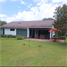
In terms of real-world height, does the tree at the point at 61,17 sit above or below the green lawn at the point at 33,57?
above

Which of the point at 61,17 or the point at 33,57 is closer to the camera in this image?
the point at 33,57

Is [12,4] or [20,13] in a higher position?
[12,4]

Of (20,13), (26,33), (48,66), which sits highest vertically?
(20,13)

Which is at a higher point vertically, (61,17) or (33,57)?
(61,17)

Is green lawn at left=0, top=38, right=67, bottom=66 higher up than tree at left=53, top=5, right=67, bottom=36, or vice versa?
tree at left=53, top=5, right=67, bottom=36

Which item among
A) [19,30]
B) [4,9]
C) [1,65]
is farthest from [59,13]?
[19,30]

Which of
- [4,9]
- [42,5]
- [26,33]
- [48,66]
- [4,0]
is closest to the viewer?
[48,66]

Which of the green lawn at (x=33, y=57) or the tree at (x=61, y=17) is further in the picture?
the tree at (x=61, y=17)

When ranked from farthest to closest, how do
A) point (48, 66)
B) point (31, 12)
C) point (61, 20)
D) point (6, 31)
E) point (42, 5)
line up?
1. point (6, 31)
2. point (61, 20)
3. point (42, 5)
4. point (31, 12)
5. point (48, 66)

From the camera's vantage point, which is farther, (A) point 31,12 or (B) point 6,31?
(B) point 6,31

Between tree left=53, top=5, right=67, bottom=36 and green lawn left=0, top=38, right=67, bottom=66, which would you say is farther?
tree left=53, top=5, right=67, bottom=36

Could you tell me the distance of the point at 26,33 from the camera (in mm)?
18281

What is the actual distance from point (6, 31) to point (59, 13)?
49.0 ft

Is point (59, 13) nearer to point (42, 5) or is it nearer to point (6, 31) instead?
point (42, 5)
